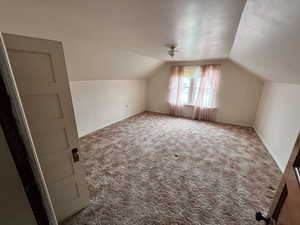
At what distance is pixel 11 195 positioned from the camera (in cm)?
59

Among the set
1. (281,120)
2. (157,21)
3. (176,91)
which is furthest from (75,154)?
(176,91)

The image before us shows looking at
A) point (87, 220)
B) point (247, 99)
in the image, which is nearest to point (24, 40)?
point (87, 220)

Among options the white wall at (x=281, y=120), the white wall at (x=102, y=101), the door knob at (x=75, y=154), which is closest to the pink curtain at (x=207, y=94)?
the white wall at (x=281, y=120)

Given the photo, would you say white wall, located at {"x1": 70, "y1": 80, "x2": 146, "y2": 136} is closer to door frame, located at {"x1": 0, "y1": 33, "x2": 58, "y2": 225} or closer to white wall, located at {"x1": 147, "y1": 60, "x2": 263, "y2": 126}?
white wall, located at {"x1": 147, "y1": 60, "x2": 263, "y2": 126}

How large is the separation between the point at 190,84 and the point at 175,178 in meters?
3.69

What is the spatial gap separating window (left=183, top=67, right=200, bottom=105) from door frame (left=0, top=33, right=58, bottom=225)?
188 inches

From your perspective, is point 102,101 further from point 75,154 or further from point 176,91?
point 176,91

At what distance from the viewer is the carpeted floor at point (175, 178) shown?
1418 mm

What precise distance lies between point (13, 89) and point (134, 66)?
11.5ft

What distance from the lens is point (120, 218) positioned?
1378 millimetres

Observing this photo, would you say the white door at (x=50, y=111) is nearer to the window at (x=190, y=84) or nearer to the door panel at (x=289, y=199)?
the door panel at (x=289, y=199)

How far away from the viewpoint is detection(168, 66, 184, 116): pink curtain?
4.81 metres

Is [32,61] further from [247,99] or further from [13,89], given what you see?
[247,99]

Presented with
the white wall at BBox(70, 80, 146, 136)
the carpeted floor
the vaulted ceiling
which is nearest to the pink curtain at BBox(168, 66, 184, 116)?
the white wall at BBox(70, 80, 146, 136)
